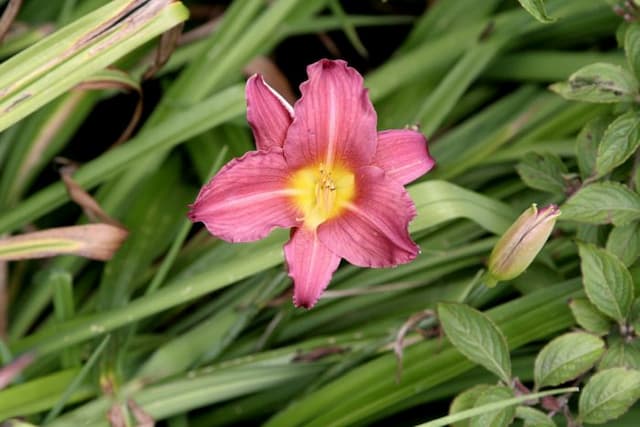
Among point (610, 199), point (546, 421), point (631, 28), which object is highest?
point (631, 28)

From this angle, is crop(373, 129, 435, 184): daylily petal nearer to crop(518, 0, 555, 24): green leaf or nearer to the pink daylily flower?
the pink daylily flower

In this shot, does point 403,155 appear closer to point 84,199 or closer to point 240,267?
point 240,267

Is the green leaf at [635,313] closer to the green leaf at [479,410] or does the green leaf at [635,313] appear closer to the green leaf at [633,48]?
the green leaf at [479,410]

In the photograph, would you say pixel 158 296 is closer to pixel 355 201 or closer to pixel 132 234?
pixel 132 234

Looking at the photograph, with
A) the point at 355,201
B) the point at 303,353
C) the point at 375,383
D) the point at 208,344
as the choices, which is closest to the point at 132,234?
the point at 208,344

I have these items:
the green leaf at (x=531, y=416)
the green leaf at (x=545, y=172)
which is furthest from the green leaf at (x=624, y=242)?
the green leaf at (x=531, y=416)

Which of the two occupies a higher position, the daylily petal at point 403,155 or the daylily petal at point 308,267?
the daylily petal at point 403,155

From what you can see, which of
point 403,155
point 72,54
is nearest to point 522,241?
point 403,155
